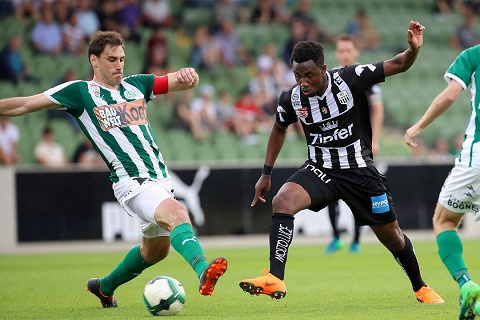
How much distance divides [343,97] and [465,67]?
131 centimetres

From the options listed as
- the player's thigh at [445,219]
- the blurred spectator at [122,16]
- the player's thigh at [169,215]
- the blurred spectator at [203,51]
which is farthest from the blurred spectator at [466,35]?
the player's thigh at [169,215]

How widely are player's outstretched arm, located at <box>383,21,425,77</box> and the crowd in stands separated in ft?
32.5

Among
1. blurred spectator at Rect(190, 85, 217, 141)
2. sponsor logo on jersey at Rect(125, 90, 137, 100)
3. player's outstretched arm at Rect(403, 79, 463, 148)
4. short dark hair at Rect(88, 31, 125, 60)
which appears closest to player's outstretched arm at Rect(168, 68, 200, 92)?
sponsor logo on jersey at Rect(125, 90, 137, 100)

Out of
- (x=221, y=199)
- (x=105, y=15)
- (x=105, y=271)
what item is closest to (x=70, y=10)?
(x=105, y=15)

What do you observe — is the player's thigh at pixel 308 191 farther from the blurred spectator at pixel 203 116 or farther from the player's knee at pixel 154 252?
the blurred spectator at pixel 203 116

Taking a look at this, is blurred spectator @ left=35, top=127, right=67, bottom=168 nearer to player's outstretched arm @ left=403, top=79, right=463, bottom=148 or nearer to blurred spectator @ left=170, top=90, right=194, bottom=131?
blurred spectator @ left=170, top=90, right=194, bottom=131

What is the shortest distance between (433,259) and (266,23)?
34.1 ft

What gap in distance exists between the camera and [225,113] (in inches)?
714

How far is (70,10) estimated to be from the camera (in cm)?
1891

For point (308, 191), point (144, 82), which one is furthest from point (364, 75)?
point (144, 82)

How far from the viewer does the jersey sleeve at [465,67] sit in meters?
5.91

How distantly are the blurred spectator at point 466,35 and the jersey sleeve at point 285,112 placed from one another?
15.5 meters

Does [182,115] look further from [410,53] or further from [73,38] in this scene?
[410,53]

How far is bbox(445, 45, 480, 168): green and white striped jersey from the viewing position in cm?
591
